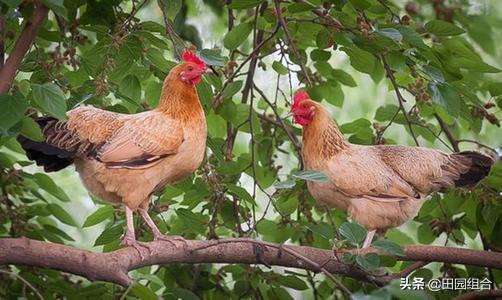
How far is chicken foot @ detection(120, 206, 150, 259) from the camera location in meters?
3.20

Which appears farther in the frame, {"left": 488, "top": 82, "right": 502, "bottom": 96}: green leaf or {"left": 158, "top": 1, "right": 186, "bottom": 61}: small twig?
{"left": 488, "top": 82, "right": 502, "bottom": 96}: green leaf

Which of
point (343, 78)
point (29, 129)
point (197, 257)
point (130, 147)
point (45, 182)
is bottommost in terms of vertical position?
point (197, 257)

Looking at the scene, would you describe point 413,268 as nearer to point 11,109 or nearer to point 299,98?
point 299,98

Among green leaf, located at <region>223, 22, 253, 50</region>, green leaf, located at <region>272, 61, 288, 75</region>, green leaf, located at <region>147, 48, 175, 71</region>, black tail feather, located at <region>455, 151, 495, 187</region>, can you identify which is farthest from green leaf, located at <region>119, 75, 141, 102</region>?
black tail feather, located at <region>455, 151, 495, 187</region>

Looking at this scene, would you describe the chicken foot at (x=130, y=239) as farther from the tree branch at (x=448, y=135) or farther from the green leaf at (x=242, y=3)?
the tree branch at (x=448, y=135)

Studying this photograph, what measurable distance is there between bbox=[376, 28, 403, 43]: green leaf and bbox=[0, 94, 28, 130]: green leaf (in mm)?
1272

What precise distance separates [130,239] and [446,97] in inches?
51.7

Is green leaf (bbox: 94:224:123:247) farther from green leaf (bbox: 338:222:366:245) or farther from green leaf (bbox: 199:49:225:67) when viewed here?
green leaf (bbox: 338:222:366:245)

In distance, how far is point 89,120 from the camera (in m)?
3.45

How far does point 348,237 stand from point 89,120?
1.18 m

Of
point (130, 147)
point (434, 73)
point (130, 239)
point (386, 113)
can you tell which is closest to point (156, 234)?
point (130, 239)

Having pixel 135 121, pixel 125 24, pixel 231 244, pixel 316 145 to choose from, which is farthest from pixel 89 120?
pixel 316 145

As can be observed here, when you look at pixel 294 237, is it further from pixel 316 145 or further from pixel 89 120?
pixel 89 120

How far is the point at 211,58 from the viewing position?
317 cm
